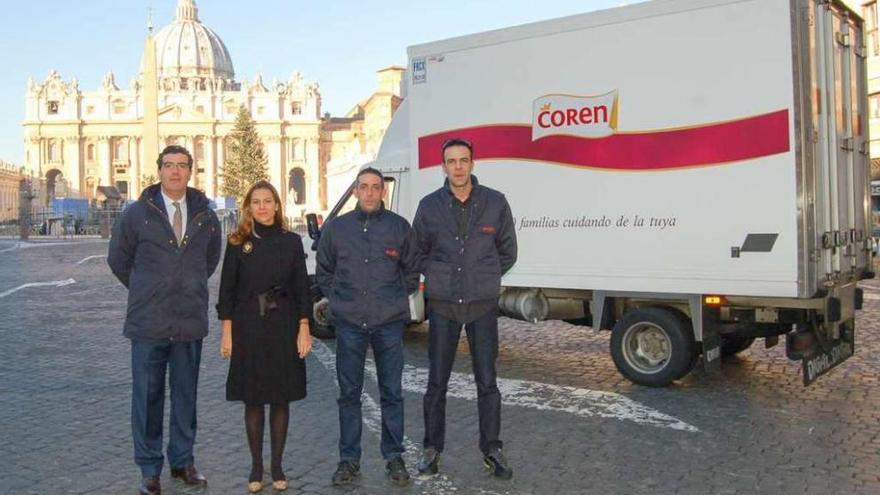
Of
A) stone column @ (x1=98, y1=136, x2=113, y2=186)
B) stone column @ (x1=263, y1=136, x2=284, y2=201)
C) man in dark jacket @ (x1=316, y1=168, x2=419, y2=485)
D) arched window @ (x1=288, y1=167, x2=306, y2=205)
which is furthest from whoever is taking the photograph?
arched window @ (x1=288, y1=167, x2=306, y2=205)

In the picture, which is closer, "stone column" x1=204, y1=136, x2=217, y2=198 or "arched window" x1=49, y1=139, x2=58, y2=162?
"arched window" x1=49, y1=139, x2=58, y2=162

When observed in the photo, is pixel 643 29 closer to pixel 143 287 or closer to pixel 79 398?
pixel 143 287

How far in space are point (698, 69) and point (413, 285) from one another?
344 centimetres

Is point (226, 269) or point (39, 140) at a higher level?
point (39, 140)

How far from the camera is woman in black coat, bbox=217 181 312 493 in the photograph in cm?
504

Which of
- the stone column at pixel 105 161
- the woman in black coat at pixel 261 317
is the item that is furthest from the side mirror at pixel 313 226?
the stone column at pixel 105 161

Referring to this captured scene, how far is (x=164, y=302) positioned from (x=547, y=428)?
2937mm

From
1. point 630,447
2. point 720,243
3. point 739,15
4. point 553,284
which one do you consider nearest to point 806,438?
point 630,447

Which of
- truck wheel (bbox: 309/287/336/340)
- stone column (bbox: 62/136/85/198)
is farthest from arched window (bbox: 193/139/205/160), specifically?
truck wheel (bbox: 309/287/336/340)

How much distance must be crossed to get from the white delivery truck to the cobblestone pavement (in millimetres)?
495

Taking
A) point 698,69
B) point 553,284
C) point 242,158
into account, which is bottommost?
point 553,284

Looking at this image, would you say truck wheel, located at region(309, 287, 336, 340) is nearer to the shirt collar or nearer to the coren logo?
the coren logo

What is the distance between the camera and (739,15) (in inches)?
280

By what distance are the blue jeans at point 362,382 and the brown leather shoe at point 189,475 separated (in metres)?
0.83
